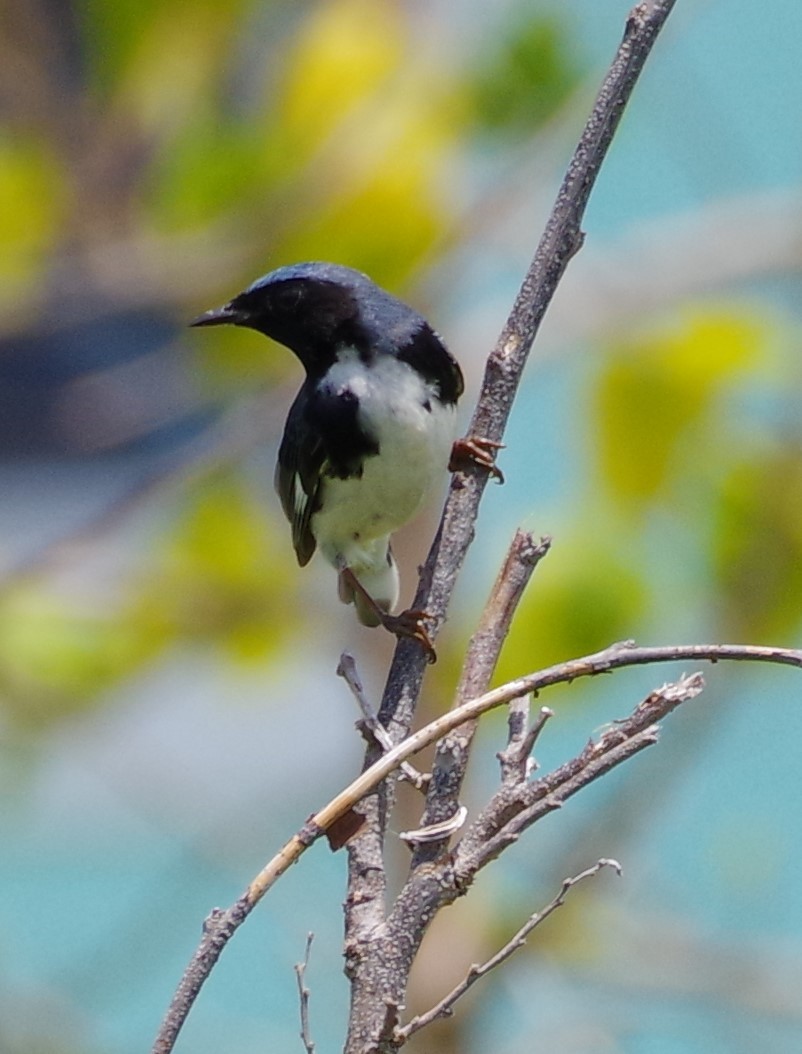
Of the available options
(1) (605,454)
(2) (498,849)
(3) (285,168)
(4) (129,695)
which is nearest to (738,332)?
(1) (605,454)

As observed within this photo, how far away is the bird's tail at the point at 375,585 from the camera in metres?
2.41

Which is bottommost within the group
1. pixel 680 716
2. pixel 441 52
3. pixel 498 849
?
pixel 498 849

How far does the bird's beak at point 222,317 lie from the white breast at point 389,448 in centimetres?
19

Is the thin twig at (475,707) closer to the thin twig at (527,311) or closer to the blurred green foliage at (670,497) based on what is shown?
the thin twig at (527,311)

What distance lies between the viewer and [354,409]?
2154 mm

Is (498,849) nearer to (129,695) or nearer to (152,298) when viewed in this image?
(152,298)

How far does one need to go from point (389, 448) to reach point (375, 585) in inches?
13.4

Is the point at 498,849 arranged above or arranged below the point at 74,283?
below

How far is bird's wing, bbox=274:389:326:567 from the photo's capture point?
222 centimetres

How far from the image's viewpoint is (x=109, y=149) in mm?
4203

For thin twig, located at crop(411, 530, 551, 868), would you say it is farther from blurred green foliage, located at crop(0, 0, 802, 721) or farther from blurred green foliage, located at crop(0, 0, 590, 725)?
blurred green foliage, located at crop(0, 0, 590, 725)

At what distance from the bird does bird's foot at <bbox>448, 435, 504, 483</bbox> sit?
0.29 metres

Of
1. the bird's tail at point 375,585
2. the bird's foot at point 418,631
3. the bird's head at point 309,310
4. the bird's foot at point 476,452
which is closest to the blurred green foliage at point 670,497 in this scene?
the bird's tail at point 375,585

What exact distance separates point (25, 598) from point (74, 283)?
0.76 meters
